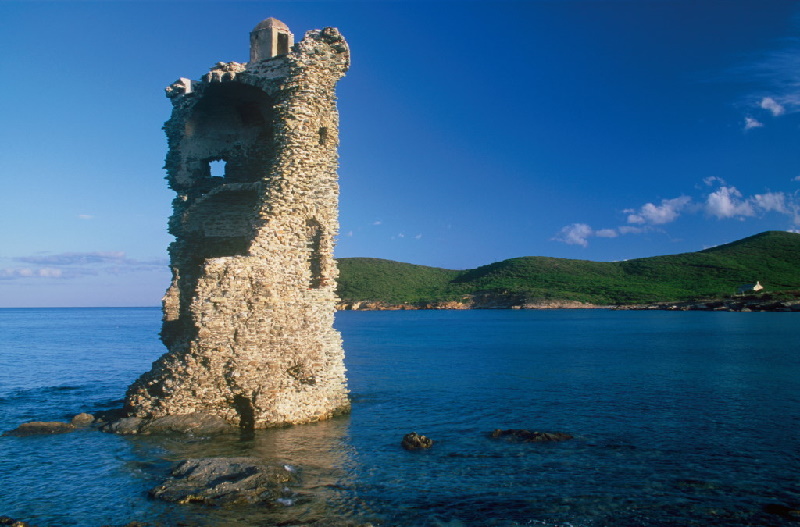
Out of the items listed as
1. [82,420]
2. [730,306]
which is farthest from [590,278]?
[82,420]

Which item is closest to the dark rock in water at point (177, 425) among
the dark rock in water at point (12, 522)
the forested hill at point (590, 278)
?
the dark rock in water at point (12, 522)

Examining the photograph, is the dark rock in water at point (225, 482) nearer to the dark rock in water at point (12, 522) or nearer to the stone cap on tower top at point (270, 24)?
the dark rock in water at point (12, 522)

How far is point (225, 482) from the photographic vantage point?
10648mm

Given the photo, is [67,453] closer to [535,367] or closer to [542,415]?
[542,415]

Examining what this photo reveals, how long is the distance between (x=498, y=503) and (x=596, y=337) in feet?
152

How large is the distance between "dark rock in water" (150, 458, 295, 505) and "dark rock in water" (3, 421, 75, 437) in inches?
240

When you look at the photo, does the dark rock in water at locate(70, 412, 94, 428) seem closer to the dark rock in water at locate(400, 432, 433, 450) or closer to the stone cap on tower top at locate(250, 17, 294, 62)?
the dark rock in water at locate(400, 432, 433, 450)

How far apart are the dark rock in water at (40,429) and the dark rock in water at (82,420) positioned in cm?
25

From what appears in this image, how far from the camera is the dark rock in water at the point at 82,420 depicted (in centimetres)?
1602

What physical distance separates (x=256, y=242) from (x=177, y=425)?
16.6 ft

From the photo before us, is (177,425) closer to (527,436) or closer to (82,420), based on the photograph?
(82,420)

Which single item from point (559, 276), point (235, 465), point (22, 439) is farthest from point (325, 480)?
point (559, 276)

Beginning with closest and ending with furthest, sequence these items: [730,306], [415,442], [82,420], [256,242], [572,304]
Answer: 1. [415,442]
2. [256,242]
3. [82,420]
4. [730,306]
5. [572,304]

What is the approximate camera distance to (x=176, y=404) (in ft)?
48.4
